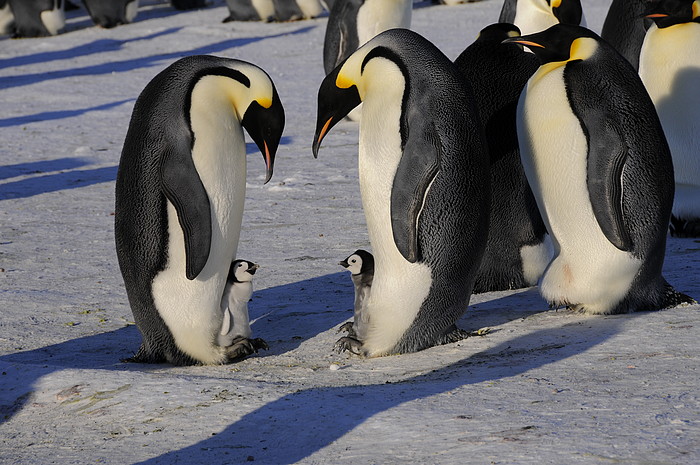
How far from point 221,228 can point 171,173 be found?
287mm

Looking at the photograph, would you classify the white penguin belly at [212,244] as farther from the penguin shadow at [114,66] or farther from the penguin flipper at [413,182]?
the penguin shadow at [114,66]

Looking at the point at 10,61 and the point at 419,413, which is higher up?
the point at 10,61

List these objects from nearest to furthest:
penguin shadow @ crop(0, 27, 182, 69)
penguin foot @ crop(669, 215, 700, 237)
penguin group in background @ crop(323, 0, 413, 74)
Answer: penguin foot @ crop(669, 215, 700, 237) → penguin group in background @ crop(323, 0, 413, 74) → penguin shadow @ crop(0, 27, 182, 69)

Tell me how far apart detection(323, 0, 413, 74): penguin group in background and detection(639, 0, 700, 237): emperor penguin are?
4.54 m

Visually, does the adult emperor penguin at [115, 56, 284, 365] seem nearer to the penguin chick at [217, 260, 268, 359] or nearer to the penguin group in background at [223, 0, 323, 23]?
the penguin chick at [217, 260, 268, 359]

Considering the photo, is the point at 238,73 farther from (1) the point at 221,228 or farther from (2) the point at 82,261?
(2) the point at 82,261

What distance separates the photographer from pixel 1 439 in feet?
10.2

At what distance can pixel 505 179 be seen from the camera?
4562 mm

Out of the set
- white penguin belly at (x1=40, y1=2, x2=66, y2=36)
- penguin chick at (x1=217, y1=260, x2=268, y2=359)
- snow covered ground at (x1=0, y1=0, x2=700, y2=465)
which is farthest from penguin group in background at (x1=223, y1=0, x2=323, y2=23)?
penguin chick at (x1=217, y1=260, x2=268, y2=359)

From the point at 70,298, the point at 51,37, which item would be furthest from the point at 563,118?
the point at 51,37

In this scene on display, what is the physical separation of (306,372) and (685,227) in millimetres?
2676

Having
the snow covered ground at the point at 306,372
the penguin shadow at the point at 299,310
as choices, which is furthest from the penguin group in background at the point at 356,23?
the penguin shadow at the point at 299,310

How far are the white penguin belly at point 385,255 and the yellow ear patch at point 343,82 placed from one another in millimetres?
145

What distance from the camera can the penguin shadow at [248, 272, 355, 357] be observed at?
14.0 ft
